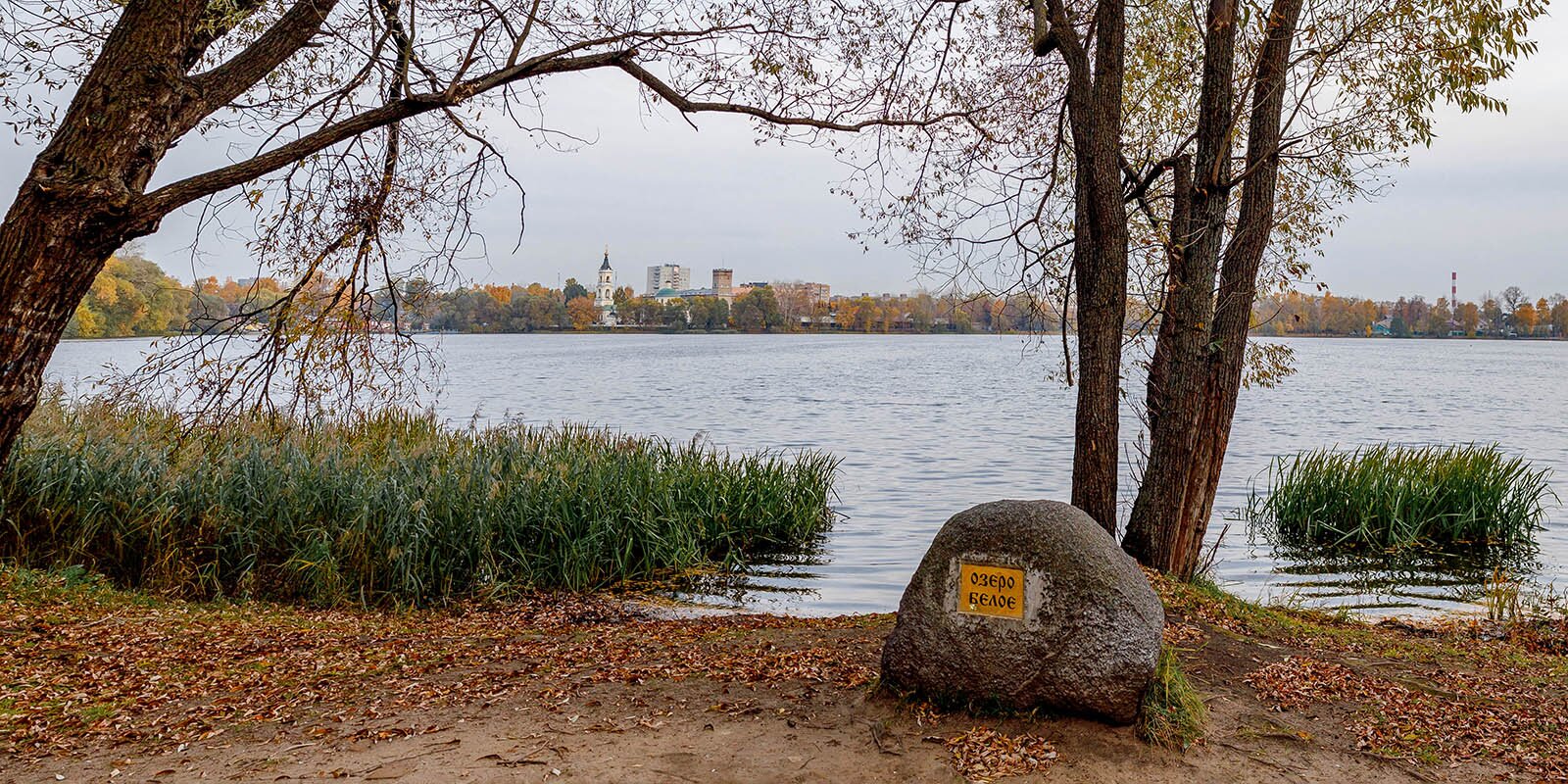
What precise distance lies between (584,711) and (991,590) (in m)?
1.94

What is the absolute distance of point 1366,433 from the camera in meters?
24.3

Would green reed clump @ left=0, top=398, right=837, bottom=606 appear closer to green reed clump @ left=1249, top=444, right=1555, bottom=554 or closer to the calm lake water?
the calm lake water

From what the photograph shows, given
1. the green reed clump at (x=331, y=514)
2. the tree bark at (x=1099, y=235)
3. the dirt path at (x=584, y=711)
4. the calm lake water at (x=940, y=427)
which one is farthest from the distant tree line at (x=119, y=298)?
the tree bark at (x=1099, y=235)

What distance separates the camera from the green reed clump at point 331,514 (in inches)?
322

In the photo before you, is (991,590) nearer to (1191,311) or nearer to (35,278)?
(1191,311)

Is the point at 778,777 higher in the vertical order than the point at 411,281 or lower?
lower

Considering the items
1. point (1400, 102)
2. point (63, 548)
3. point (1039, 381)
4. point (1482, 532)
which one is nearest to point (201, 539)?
point (63, 548)

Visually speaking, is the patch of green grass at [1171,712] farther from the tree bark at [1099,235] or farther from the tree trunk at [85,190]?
the tree trunk at [85,190]

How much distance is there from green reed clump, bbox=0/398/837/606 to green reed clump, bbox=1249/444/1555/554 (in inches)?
265

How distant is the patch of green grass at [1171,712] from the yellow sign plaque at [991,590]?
0.67 m

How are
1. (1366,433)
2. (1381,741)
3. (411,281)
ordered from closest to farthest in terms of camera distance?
(1381,741), (411,281), (1366,433)

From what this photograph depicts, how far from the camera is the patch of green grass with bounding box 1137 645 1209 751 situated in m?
4.35

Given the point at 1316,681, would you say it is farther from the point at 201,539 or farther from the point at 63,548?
the point at 63,548

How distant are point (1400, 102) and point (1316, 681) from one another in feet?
14.1
